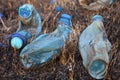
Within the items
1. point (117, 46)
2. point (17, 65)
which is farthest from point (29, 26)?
point (117, 46)

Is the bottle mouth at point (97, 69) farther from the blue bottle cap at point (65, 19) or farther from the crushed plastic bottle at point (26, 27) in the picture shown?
the blue bottle cap at point (65, 19)

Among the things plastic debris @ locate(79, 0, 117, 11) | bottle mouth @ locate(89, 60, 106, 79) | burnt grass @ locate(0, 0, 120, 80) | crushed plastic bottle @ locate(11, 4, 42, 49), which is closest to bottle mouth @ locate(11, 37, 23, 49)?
crushed plastic bottle @ locate(11, 4, 42, 49)

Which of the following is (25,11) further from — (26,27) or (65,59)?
(65,59)

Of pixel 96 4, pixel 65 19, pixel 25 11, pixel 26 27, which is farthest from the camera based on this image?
pixel 96 4

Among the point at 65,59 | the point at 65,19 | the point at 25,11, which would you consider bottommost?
the point at 65,59

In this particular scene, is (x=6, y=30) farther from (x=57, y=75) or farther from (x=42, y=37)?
(x=57, y=75)

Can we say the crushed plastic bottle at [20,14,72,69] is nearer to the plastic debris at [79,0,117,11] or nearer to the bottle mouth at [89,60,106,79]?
the bottle mouth at [89,60,106,79]

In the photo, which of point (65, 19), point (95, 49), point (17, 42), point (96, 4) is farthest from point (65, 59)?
point (96, 4)
